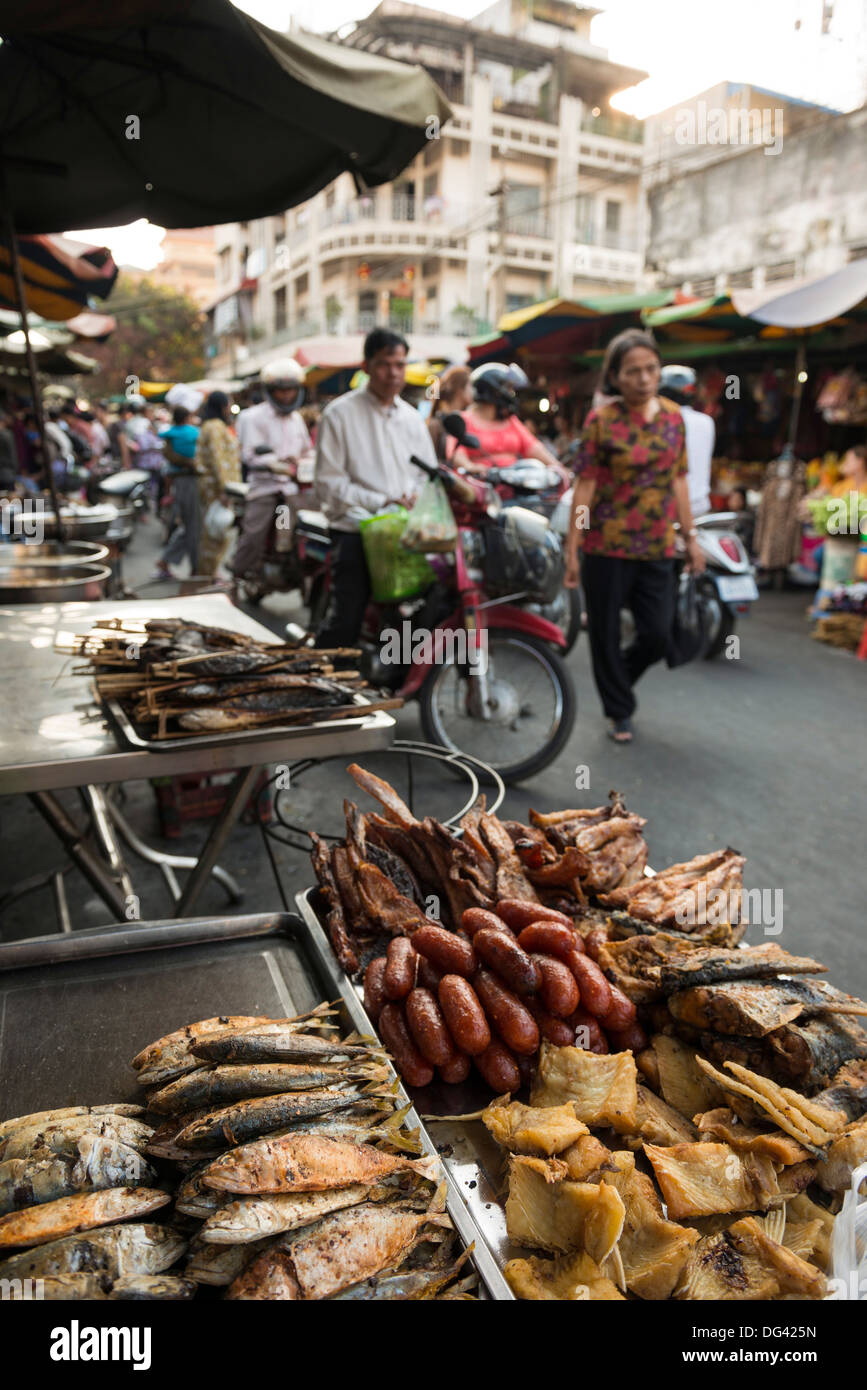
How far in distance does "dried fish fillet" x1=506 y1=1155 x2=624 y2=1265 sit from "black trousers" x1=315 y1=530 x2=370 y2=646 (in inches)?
151

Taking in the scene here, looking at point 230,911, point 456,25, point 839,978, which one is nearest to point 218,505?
point 230,911

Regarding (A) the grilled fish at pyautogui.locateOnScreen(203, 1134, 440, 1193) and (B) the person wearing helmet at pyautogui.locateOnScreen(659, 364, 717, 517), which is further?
(B) the person wearing helmet at pyautogui.locateOnScreen(659, 364, 717, 517)

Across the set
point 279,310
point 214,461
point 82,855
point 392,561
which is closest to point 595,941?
point 82,855

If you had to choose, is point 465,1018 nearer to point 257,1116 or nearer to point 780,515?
point 257,1116

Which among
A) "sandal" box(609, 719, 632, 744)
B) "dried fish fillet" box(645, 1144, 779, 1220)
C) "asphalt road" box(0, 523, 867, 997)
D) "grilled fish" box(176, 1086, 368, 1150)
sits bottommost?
"asphalt road" box(0, 523, 867, 997)

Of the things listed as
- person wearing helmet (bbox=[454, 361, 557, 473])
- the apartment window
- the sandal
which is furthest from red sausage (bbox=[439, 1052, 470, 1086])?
the apartment window

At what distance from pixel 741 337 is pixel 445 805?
926cm

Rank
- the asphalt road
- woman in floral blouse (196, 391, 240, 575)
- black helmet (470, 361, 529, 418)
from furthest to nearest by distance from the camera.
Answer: woman in floral blouse (196, 391, 240, 575)
black helmet (470, 361, 529, 418)
the asphalt road

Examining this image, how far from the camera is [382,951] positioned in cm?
194

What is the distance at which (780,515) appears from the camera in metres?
10.6

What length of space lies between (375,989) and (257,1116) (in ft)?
1.75

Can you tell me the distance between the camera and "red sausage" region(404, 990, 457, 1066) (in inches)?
64.0

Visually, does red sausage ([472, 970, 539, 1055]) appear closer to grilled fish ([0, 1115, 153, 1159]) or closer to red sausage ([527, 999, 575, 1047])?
red sausage ([527, 999, 575, 1047])
